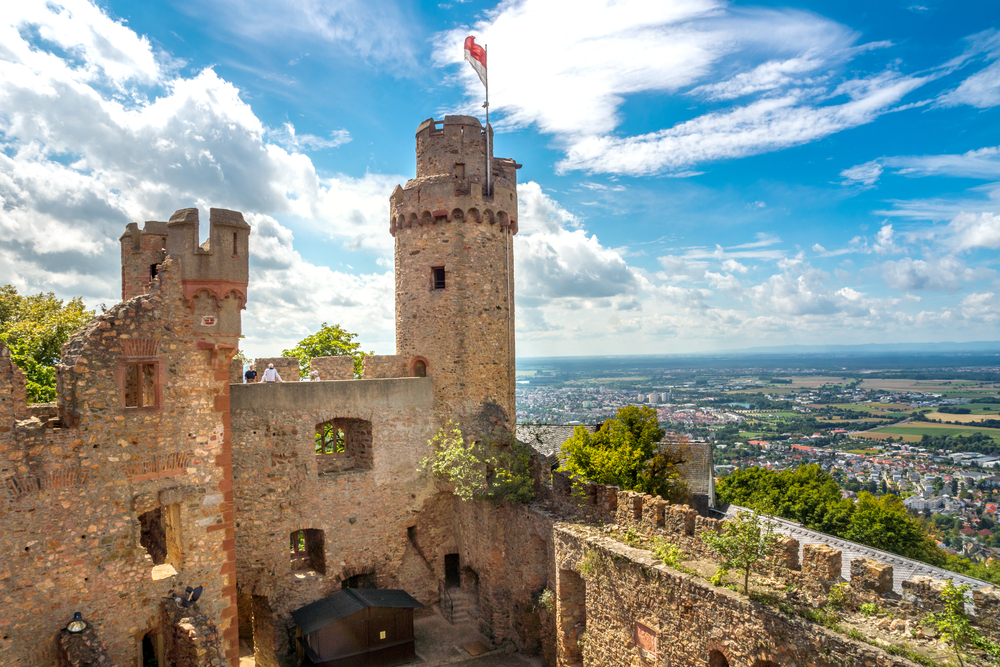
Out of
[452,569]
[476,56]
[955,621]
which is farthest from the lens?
[452,569]

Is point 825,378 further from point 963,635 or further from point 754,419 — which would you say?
point 963,635

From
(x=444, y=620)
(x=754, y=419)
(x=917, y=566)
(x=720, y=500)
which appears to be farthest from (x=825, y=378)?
(x=444, y=620)

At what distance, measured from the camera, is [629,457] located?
19.2 m

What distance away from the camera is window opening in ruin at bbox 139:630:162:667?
38.3ft

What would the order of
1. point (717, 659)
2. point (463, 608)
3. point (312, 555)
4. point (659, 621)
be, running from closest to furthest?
1. point (717, 659)
2. point (659, 621)
3. point (312, 555)
4. point (463, 608)

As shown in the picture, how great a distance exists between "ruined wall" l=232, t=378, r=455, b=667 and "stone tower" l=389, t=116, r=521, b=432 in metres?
1.08

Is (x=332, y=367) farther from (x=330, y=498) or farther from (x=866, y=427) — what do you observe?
(x=866, y=427)

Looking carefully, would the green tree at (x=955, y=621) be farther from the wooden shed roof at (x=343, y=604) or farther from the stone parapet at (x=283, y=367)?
the stone parapet at (x=283, y=367)

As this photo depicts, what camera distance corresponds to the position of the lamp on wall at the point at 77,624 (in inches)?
415

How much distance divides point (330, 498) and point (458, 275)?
22.8ft

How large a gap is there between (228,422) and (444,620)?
29.5ft

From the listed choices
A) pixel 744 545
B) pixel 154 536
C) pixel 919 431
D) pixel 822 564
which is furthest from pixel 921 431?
pixel 154 536

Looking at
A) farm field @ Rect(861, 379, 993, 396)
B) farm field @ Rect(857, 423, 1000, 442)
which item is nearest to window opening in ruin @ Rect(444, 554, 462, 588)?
farm field @ Rect(857, 423, 1000, 442)

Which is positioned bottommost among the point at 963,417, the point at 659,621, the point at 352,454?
the point at 963,417
